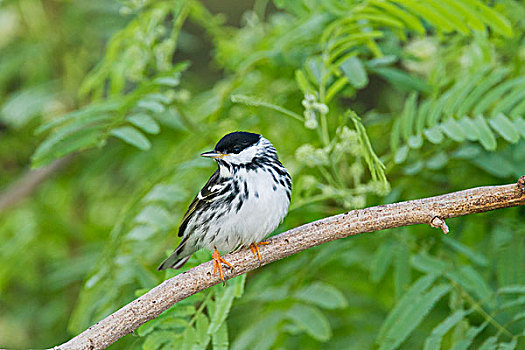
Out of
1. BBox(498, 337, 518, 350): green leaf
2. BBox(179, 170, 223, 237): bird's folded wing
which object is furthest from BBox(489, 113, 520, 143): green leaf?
BBox(179, 170, 223, 237): bird's folded wing

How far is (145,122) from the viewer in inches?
97.3

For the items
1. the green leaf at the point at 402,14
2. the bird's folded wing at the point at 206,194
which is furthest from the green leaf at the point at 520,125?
the bird's folded wing at the point at 206,194

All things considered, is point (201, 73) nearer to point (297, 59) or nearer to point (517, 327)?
point (297, 59)

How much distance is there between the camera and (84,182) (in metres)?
3.64

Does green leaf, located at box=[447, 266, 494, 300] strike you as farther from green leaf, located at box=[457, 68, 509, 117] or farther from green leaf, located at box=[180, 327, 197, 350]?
green leaf, located at box=[180, 327, 197, 350]

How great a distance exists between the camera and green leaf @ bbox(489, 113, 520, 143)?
2.20m

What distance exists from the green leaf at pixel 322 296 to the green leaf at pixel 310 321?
0.13 ft

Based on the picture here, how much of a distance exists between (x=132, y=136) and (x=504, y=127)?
1458 millimetres

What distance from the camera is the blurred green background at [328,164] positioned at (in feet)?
7.47

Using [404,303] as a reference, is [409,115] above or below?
above

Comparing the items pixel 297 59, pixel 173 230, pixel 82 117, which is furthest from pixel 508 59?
pixel 82 117

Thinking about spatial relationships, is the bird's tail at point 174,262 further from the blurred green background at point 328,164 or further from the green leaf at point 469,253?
the green leaf at point 469,253

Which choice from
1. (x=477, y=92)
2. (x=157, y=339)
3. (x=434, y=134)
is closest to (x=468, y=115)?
(x=477, y=92)

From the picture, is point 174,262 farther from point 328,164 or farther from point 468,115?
point 468,115
